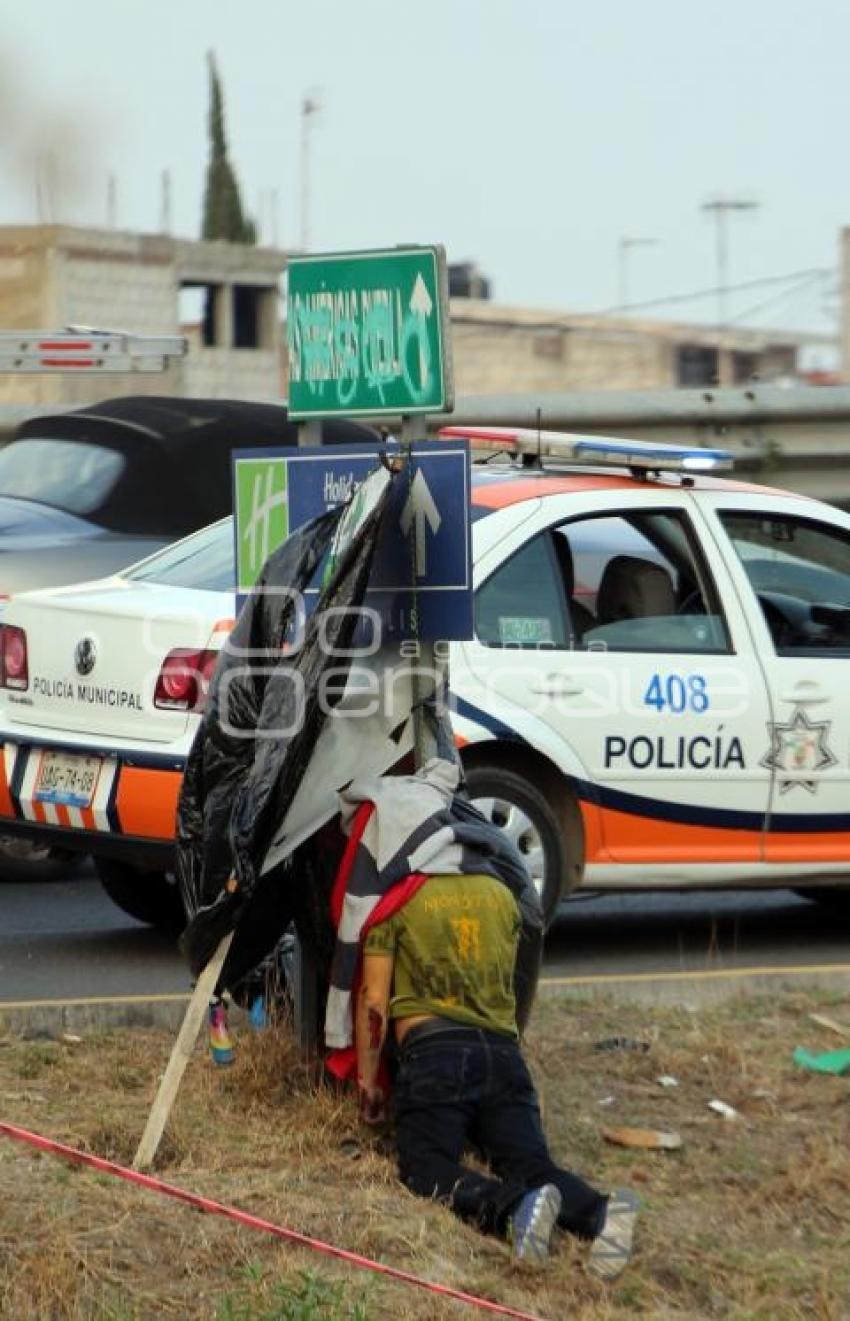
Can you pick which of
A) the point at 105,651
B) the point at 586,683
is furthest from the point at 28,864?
the point at 586,683

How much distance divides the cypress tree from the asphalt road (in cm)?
6074

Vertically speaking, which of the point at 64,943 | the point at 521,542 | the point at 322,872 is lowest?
the point at 64,943

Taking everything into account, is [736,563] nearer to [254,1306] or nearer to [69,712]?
[69,712]

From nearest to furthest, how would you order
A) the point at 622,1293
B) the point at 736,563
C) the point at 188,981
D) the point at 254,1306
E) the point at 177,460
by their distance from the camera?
1. the point at 254,1306
2. the point at 622,1293
3. the point at 188,981
4. the point at 736,563
5. the point at 177,460

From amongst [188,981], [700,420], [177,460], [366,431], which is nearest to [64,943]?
[188,981]

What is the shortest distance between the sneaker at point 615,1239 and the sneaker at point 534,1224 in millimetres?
104

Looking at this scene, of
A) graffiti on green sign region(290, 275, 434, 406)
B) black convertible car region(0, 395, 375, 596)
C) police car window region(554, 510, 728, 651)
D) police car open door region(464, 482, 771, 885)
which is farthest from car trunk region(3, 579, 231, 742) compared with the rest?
black convertible car region(0, 395, 375, 596)

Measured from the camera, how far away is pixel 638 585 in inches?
339

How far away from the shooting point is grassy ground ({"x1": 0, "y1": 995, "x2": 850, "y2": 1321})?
15.5 feet

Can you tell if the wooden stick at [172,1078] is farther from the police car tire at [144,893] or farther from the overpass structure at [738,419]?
the overpass structure at [738,419]

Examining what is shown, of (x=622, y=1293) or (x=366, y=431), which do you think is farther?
(x=366, y=431)

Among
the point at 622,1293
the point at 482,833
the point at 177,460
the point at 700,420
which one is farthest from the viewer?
the point at 700,420

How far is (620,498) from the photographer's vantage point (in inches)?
336

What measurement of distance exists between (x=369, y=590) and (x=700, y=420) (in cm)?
1138
